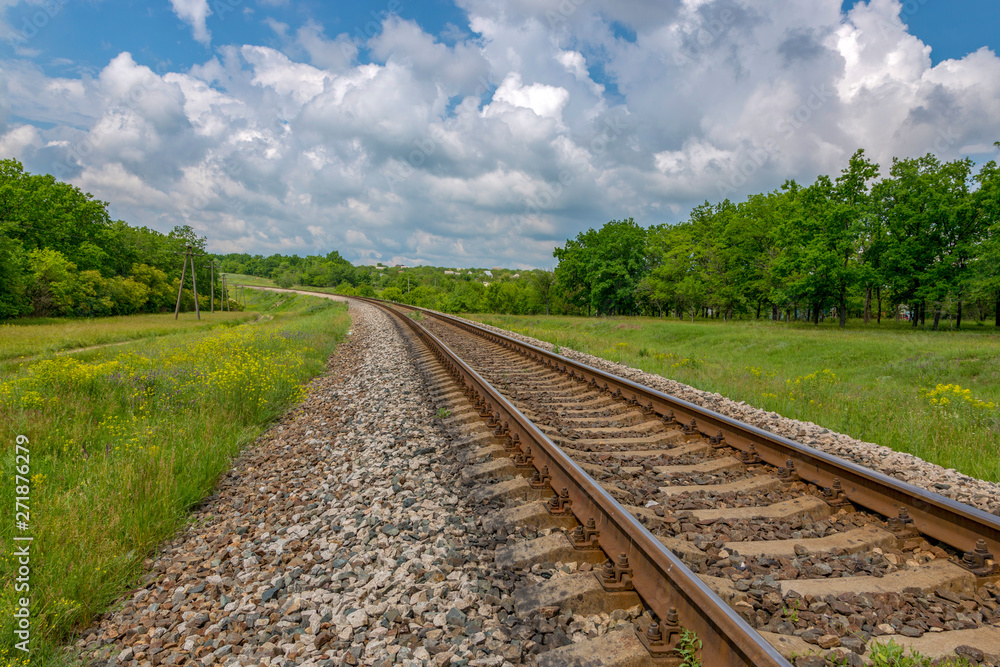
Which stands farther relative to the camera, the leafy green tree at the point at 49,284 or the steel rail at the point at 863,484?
the leafy green tree at the point at 49,284

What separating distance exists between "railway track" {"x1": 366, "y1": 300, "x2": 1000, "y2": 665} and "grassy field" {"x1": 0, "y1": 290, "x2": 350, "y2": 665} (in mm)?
2489

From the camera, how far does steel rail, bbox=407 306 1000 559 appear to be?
2.77 metres

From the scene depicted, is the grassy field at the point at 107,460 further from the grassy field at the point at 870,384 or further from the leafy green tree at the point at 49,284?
the leafy green tree at the point at 49,284

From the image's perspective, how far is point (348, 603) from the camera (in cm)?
253

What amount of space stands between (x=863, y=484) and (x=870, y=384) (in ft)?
31.4

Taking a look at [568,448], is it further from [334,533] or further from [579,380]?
[579,380]

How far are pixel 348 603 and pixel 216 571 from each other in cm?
120

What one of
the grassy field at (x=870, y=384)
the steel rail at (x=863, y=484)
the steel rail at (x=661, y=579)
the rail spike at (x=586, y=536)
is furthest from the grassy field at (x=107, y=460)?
the grassy field at (x=870, y=384)

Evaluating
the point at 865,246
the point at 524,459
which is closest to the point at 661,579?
the point at 524,459

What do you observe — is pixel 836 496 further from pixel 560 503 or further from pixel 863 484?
pixel 560 503

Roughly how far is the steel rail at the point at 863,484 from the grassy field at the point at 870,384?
199 centimetres

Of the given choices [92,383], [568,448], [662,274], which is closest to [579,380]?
[568,448]

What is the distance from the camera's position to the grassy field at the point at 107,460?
2721mm

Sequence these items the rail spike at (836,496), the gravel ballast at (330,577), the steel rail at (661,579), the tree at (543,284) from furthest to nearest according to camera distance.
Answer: the tree at (543,284)
the rail spike at (836,496)
the gravel ballast at (330,577)
the steel rail at (661,579)
